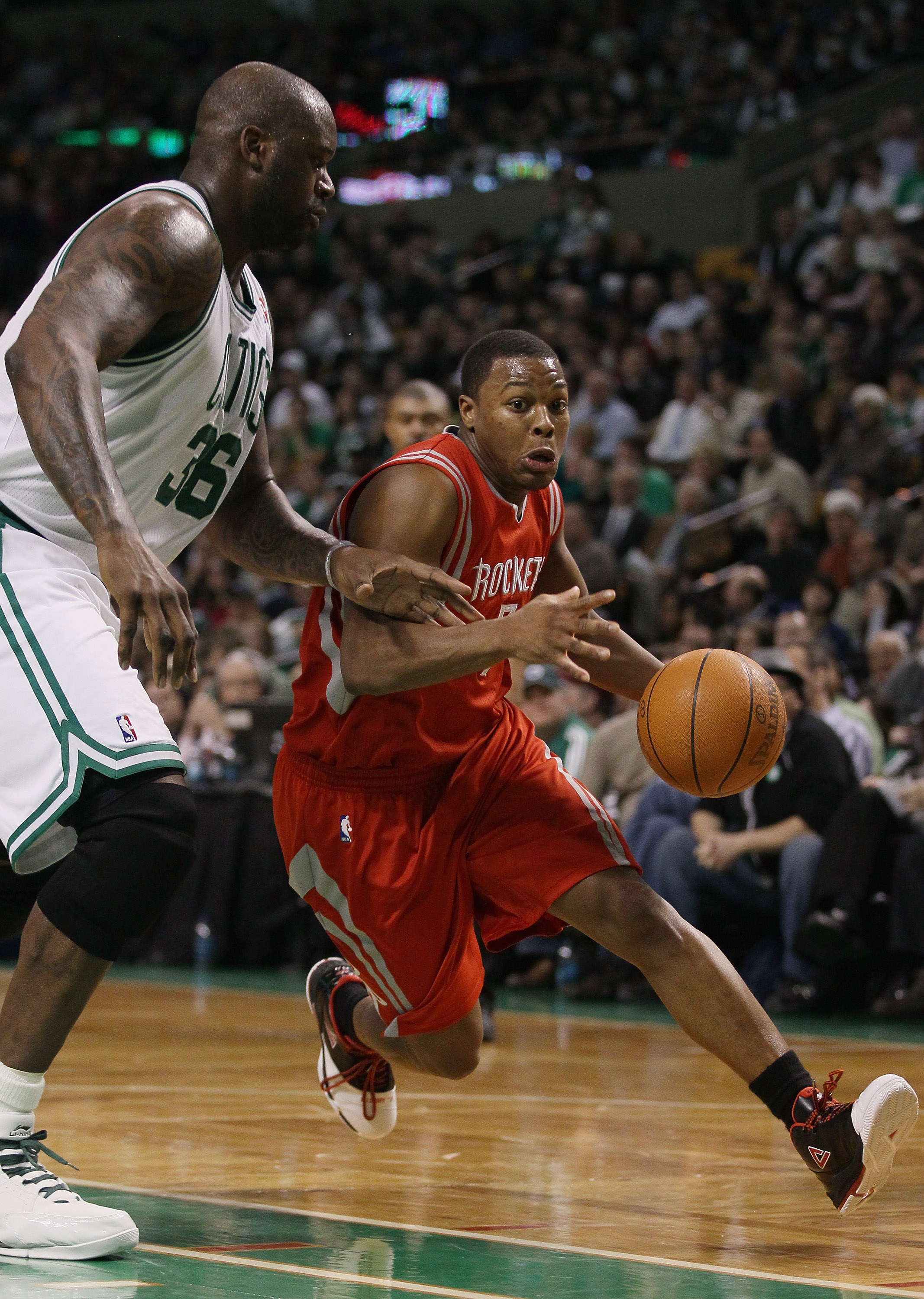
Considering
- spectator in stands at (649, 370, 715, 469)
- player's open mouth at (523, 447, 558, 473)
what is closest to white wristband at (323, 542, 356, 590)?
player's open mouth at (523, 447, 558, 473)

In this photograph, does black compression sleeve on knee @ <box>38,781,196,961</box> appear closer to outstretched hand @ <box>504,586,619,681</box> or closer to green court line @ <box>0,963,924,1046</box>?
outstretched hand @ <box>504,586,619,681</box>

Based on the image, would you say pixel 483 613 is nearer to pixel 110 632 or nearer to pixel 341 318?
pixel 110 632

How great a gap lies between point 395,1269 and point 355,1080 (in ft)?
4.06

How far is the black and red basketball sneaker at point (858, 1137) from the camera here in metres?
3.26

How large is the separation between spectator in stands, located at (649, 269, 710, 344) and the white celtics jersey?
1149 cm

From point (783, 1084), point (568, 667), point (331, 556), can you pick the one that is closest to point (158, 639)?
point (568, 667)

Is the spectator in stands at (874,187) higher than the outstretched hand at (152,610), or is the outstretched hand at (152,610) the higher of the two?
the spectator in stands at (874,187)

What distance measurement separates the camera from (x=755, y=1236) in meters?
3.33

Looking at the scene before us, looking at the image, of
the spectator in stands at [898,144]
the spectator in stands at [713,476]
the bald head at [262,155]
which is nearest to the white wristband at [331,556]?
the bald head at [262,155]

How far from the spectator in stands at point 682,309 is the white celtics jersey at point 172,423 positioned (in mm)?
11490

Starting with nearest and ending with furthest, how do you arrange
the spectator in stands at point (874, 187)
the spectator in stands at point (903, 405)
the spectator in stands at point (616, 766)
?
the spectator in stands at point (616, 766)
the spectator in stands at point (903, 405)
the spectator in stands at point (874, 187)

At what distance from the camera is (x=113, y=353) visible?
9.76ft

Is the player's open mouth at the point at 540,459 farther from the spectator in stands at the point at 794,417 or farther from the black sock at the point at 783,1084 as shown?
the spectator in stands at the point at 794,417

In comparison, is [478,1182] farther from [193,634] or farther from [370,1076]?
[193,634]
